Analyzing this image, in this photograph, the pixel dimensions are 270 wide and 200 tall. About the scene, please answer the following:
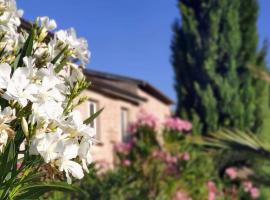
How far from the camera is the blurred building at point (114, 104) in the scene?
18062mm

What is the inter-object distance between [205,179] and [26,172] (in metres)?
12.4

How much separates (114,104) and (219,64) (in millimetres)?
3498

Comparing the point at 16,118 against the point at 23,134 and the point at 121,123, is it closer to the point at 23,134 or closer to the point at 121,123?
the point at 23,134

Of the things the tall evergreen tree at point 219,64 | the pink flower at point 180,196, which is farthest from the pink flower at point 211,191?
the tall evergreen tree at point 219,64

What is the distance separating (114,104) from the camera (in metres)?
20.0

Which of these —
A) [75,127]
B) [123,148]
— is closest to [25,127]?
[75,127]

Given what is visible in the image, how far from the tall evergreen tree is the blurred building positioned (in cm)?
161

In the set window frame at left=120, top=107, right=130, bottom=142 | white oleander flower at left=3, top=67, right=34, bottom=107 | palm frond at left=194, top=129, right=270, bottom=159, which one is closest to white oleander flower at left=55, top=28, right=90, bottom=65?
white oleander flower at left=3, top=67, right=34, bottom=107

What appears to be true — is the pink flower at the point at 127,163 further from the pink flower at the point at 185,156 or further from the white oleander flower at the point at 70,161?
the white oleander flower at the point at 70,161

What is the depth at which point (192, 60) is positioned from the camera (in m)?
20.5

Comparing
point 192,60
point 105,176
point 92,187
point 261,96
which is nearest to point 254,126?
point 261,96

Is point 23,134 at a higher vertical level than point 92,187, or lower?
lower

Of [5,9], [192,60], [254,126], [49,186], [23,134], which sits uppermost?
[192,60]

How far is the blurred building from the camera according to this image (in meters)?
18.1
